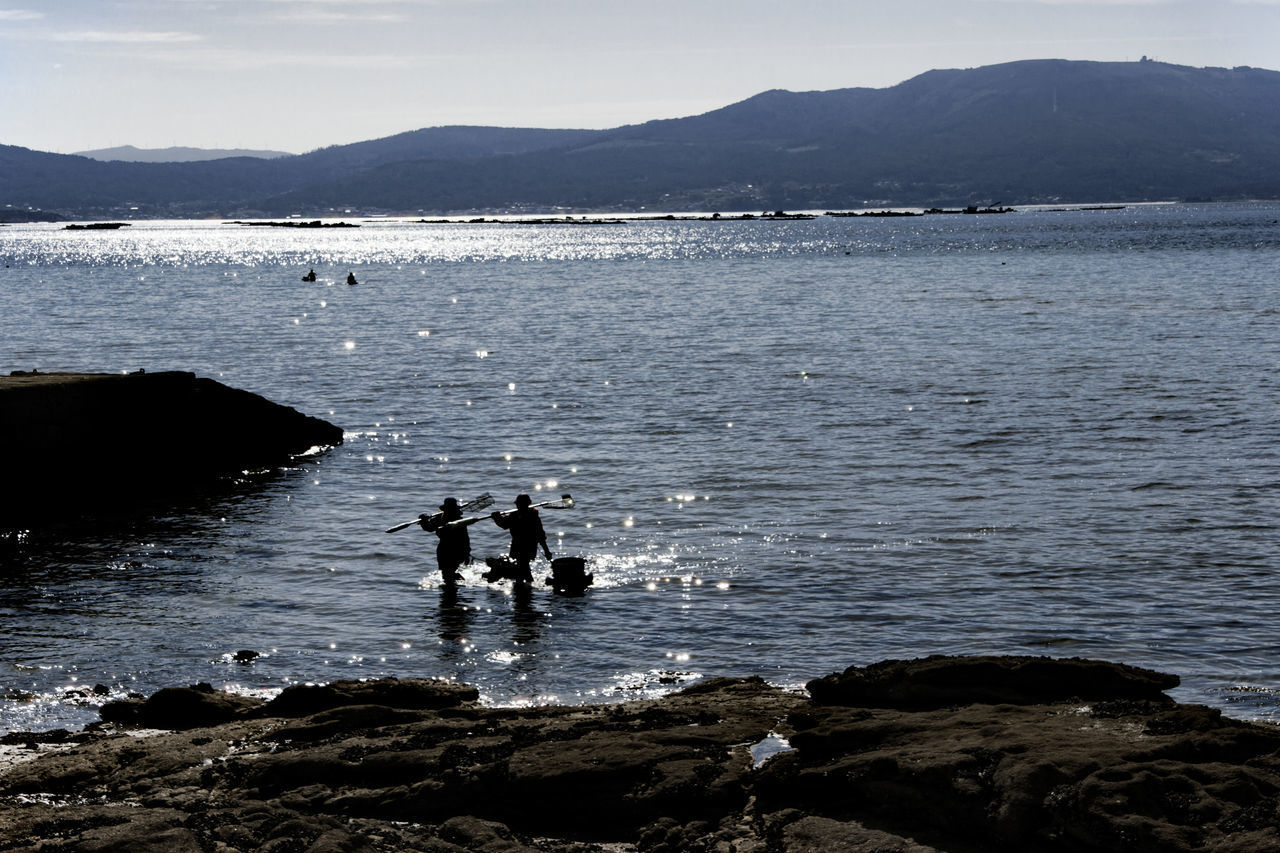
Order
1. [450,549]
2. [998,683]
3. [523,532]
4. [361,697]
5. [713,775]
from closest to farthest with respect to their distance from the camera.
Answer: [713,775] → [998,683] → [361,697] → [450,549] → [523,532]

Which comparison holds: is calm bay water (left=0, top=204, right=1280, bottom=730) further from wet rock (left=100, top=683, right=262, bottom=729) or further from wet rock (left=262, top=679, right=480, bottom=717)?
wet rock (left=262, top=679, right=480, bottom=717)

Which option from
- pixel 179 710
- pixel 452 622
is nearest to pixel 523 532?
pixel 452 622

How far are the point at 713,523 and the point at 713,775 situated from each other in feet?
50.3

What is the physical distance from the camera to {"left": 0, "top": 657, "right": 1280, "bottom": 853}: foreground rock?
1063 centimetres

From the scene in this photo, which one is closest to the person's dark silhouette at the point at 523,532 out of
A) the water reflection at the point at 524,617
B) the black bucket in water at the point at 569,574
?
the water reflection at the point at 524,617

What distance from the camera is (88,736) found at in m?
15.1

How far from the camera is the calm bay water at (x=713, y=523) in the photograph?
62.3 feet

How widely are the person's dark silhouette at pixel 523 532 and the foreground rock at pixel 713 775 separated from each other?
7.93 metres

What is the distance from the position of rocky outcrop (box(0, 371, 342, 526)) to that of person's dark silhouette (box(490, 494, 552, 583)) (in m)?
12.7

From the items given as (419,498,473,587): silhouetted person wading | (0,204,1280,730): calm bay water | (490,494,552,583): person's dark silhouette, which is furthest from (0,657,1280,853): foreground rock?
(490,494,552,583): person's dark silhouette

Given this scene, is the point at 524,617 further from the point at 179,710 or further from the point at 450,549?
the point at 179,710

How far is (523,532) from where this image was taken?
23.3 metres

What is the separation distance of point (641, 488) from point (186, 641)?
44.9ft

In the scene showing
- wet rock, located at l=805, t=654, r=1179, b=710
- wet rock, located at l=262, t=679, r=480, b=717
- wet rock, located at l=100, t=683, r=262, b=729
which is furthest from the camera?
wet rock, located at l=100, t=683, r=262, b=729
